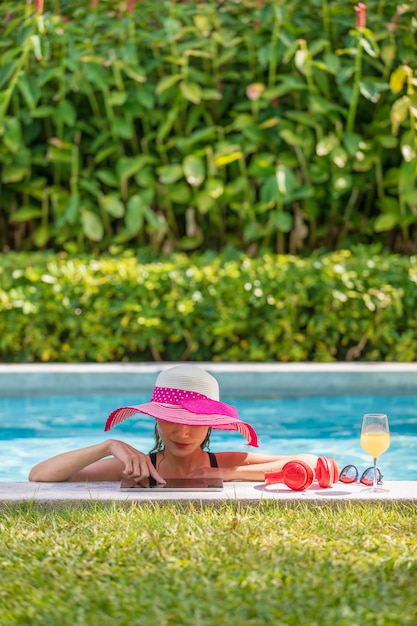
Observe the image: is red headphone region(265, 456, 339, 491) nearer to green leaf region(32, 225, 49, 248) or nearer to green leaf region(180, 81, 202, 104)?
green leaf region(180, 81, 202, 104)

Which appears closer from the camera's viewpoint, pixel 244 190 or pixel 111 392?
pixel 111 392

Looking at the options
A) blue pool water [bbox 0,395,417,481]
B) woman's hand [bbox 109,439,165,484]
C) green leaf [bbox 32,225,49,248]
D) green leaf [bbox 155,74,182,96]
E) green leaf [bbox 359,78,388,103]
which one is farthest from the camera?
green leaf [bbox 32,225,49,248]

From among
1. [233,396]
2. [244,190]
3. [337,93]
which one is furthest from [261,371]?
[337,93]

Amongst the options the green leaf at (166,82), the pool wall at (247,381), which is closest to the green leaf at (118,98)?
the green leaf at (166,82)

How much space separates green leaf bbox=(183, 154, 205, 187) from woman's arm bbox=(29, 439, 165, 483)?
4.49 m

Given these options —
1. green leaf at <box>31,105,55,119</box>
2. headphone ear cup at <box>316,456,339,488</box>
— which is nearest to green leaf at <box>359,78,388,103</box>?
green leaf at <box>31,105,55,119</box>

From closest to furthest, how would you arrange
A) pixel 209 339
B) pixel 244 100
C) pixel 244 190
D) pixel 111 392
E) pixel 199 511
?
1. pixel 199 511
2. pixel 111 392
3. pixel 209 339
4. pixel 244 190
5. pixel 244 100

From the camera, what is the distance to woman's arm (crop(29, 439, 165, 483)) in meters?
3.45

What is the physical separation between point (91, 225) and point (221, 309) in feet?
5.13

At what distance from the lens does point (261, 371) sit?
253 inches

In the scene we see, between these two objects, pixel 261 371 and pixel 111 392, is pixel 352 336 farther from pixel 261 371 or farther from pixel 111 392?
pixel 111 392

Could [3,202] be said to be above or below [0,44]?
below

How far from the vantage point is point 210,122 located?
8.34 meters

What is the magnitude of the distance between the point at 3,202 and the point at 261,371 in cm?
318
